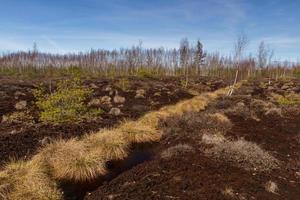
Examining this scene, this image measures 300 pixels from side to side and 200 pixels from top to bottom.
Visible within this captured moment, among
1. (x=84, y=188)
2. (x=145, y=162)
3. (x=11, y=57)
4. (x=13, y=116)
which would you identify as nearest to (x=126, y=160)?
(x=145, y=162)

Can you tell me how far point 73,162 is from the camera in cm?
952

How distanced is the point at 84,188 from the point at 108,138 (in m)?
3.39

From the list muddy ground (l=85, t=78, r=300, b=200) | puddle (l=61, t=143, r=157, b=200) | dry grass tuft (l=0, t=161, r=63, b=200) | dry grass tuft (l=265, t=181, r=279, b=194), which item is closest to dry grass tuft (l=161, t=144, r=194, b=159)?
muddy ground (l=85, t=78, r=300, b=200)

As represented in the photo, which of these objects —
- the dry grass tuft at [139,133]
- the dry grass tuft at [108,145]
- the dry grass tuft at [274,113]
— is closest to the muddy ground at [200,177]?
the dry grass tuft at [139,133]

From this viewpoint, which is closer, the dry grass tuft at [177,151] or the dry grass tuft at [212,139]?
the dry grass tuft at [177,151]

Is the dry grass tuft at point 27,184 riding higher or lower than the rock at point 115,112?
lower

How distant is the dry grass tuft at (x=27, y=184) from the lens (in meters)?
7.43

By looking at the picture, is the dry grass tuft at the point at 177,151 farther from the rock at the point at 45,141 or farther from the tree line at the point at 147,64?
the tree line at the point at 147,64

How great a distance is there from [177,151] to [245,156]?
229 centimetres

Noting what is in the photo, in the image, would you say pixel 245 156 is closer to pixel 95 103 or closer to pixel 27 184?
pixel 27 184

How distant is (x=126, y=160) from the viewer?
11.2 meters

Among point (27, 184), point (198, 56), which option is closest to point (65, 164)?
point (27, 184)

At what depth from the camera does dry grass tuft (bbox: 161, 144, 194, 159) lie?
11.1 meters

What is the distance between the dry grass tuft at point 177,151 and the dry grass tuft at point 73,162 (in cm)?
219
